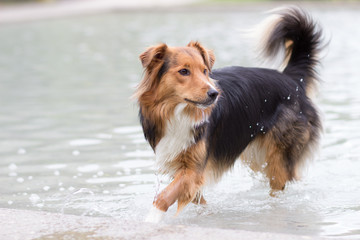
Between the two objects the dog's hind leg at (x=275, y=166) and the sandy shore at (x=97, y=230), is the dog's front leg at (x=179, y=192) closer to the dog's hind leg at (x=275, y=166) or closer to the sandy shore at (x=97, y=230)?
the sandy shore at (x=97, y=230)

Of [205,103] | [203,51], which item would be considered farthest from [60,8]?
[205,103]

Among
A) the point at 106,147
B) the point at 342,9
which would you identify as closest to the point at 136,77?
the point at 106,147

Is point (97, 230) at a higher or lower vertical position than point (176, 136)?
lower

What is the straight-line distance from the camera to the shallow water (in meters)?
5.43

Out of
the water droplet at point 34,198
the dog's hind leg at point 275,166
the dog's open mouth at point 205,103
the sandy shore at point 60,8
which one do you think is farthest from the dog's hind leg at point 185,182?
the sandy shore at point 60,8

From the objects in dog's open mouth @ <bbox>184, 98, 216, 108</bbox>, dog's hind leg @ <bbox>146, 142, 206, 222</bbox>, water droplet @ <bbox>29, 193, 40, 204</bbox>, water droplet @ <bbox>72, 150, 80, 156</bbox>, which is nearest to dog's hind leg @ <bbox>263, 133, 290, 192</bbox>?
dog's hind leg @ <bbox>146, 142, 206, 222</bbox>

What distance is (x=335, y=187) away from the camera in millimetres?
6059

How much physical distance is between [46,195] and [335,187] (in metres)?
2.95

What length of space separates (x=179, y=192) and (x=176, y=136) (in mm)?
483

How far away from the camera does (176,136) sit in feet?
16.6

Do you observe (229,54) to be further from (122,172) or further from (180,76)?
(180,76)

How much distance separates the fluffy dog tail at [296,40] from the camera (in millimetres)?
6172

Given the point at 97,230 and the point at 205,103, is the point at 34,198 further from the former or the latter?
the point at 205,103

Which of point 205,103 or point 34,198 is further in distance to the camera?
point 34,198
